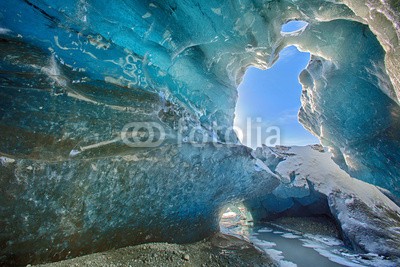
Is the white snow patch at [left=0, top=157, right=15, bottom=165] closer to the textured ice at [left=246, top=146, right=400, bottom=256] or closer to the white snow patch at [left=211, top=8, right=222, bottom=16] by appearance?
the white snow patch at [left=211, top=8, right=222, bottom=16]

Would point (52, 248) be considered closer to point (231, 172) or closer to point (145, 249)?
point (145, 249)

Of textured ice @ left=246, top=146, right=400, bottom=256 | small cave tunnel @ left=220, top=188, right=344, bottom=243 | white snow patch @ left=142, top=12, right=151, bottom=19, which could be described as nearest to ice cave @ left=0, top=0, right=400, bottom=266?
white snow patch @ left=142, top=12, right=151, bottom=19

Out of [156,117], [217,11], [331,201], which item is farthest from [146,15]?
[331,201]

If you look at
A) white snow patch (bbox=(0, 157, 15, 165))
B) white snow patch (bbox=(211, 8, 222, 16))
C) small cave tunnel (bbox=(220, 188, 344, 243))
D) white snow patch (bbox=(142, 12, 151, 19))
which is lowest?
small cave tunnel (bbox=(220, 188, 344, 243))

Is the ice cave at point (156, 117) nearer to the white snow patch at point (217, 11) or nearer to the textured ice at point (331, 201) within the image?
the white snow patch at point (217, 11)

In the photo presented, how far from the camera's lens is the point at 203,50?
4.72m

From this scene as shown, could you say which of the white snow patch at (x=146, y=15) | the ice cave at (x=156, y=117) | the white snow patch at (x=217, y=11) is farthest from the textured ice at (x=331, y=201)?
the white snow patch at (x=146, y=15)

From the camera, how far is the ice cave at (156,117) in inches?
101

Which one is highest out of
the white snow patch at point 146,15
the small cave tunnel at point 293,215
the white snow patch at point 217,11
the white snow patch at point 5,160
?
the white snow patch at point 217,11

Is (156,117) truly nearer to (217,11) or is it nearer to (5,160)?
(5,160)

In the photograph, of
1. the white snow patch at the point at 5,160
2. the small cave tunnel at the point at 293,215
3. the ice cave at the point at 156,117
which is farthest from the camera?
the small cave tunnel at the point at 293,215

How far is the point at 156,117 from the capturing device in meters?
3.59

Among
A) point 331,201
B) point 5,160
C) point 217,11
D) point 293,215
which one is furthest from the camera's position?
point 293,215

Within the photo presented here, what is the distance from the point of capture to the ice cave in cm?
257
